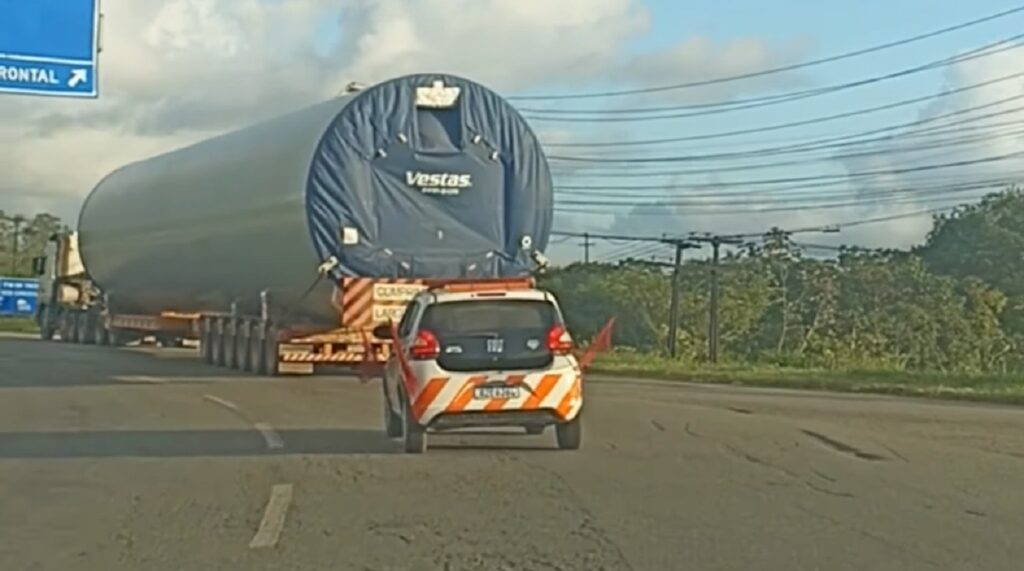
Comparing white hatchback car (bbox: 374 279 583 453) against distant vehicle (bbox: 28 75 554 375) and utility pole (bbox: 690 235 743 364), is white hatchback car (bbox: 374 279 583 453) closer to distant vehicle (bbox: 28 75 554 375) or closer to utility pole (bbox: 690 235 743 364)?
distant vehicle (bbox: 28 75 554 375)

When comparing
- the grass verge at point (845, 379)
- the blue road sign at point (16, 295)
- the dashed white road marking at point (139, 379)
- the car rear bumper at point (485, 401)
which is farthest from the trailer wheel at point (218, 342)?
the blue road sign at point (16, 295)

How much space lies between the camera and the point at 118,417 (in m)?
23.7

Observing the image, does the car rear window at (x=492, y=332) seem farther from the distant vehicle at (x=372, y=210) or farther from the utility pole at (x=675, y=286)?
the utility pole at (x=675, y=286)

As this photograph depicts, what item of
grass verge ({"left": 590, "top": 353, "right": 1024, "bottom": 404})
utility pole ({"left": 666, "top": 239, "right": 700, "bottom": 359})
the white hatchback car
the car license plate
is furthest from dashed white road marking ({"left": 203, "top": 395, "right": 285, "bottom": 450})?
utility pole ({"left": 666, "top": 239, "right": 700, "bottom": 359})

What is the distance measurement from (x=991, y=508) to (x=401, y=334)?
7275 mm

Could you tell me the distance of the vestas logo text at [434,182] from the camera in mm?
29672

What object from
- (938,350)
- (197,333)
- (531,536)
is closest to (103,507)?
(531,536)

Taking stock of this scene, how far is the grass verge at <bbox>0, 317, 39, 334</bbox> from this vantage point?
90.5 metres

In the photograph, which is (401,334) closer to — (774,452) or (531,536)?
(774,452)

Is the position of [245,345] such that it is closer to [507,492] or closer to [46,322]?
[507,492]

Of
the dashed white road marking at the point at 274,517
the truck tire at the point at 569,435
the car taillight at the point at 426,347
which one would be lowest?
the dashed white road marking at the point at 274,517

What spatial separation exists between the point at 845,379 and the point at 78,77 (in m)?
22.1

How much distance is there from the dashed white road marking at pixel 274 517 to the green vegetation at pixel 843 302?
40.5 m

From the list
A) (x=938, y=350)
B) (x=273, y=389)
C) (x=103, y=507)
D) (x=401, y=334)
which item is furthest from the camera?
(x=938, y=350)
